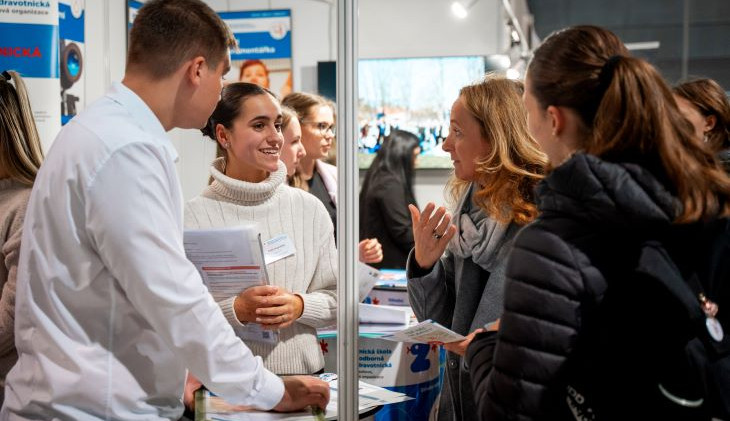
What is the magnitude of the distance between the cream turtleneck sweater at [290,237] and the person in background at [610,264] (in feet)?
3.57

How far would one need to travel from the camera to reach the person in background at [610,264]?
1265 millimetres

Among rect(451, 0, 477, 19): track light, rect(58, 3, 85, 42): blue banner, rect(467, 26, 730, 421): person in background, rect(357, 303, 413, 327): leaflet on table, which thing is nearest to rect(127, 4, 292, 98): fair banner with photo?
rect(451, 0, 477, 19): track light

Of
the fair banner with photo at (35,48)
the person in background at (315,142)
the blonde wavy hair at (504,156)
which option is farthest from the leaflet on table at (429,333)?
the person in background at (315,142)

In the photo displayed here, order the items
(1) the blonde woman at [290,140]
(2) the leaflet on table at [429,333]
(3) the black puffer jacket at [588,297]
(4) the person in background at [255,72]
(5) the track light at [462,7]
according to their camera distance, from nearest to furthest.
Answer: (3) the black puffer jacket at [588,297] → (2) the leaflet on table at [429,333] → (1) the blonde woman at [290,140] → (4) the person in background at [255,72] → (5) the track light at [462,7]

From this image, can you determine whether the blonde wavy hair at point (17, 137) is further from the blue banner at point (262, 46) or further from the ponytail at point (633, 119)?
the blue banner at point (262, 46)

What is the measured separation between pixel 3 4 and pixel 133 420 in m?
2.56

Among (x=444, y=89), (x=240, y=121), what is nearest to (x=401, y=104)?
(x=444, y=89)

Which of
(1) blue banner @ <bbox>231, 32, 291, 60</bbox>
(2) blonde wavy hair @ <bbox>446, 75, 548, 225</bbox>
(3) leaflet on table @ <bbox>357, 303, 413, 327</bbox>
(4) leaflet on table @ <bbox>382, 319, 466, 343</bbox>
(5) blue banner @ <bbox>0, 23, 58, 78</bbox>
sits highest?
(1) blue banner @ <bbox>231, 32, 291, 60</bbox>

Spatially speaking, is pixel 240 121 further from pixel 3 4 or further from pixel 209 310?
pixel 3 4

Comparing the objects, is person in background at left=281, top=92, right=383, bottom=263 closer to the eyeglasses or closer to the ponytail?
the eyeglasses

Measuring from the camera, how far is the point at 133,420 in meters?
1.51

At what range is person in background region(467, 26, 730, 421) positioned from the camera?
1.26 metres

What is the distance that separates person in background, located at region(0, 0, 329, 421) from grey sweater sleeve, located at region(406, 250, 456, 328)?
733 mm

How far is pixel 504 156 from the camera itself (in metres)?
2.10
